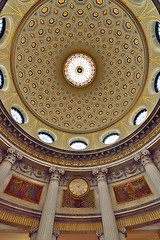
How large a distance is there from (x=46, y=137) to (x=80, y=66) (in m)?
9.42

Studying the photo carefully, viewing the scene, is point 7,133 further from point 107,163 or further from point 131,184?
point 131,184

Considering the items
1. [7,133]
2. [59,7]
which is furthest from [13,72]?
[59,7]

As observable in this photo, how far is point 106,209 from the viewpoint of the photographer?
1234 cm

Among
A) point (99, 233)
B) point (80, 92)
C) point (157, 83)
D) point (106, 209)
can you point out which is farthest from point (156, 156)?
point (80, 92)

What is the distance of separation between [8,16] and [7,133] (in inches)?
383

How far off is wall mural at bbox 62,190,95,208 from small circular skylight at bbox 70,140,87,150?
18.2 feet

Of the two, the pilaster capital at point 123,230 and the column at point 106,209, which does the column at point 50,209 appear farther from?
the pilaster capital at point 123,230

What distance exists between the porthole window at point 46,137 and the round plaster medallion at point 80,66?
Result: 1.21 meters

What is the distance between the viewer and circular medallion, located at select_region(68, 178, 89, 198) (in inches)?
551

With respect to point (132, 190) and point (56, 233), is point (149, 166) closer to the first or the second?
point (132, 190)

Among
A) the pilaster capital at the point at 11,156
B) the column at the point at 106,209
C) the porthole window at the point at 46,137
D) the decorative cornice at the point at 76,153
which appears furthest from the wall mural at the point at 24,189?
the porthole window at the point at 46,137

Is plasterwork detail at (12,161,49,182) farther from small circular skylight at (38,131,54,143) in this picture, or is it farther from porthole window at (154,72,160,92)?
porthole window at (154,72,160,92)

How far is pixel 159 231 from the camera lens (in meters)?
12.1

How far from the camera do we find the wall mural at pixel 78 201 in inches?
537
